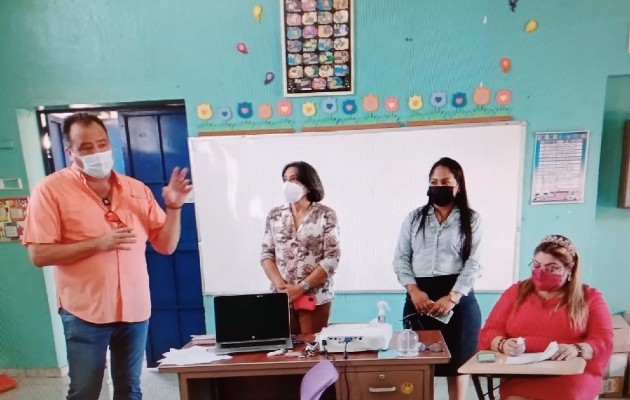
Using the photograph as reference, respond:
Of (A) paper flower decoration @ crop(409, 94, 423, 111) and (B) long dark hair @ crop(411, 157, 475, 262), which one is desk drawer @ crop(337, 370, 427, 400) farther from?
(A) paper flower decoration @ crop(409, 94, 423, 111)

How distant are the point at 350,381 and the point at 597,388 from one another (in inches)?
40.8

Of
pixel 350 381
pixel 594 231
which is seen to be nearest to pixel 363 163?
pixel 350 381

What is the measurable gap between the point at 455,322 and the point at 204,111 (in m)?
1.98

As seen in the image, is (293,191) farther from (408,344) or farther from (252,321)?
(408,344)

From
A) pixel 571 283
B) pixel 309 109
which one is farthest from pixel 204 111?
pixel 571 283

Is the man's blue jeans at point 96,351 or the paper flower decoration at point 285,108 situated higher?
the paper flower decoration at point 285,108

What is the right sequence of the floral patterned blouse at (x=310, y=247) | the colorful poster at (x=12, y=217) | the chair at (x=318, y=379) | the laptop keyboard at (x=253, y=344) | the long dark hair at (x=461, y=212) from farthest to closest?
the colorful poster at (x=12, y=217)
the floral patterned blouse at (x=310, y=247)
the long dark hair at (x=461, y=212)
the laptop keyboard at (x=253, y=344)
the chair at (x=318, y=379)

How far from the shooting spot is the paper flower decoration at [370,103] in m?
2.57

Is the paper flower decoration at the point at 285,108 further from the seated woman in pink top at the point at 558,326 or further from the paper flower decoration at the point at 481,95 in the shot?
the seated woman in pink top at the point at 558,326

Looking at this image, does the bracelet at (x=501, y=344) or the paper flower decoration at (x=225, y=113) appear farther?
the paper flower decoration at (x=225, y=113)

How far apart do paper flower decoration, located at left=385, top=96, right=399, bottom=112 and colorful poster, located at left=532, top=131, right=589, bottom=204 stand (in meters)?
0.89

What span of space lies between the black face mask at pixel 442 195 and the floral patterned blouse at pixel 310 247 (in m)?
0.54

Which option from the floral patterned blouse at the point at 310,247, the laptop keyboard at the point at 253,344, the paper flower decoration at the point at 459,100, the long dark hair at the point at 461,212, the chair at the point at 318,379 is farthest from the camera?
the paper flower decoration at the point at 459,100

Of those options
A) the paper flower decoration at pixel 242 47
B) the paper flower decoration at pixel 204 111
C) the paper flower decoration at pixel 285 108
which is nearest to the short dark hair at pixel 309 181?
the paper flower decoration at pixel 285 108
